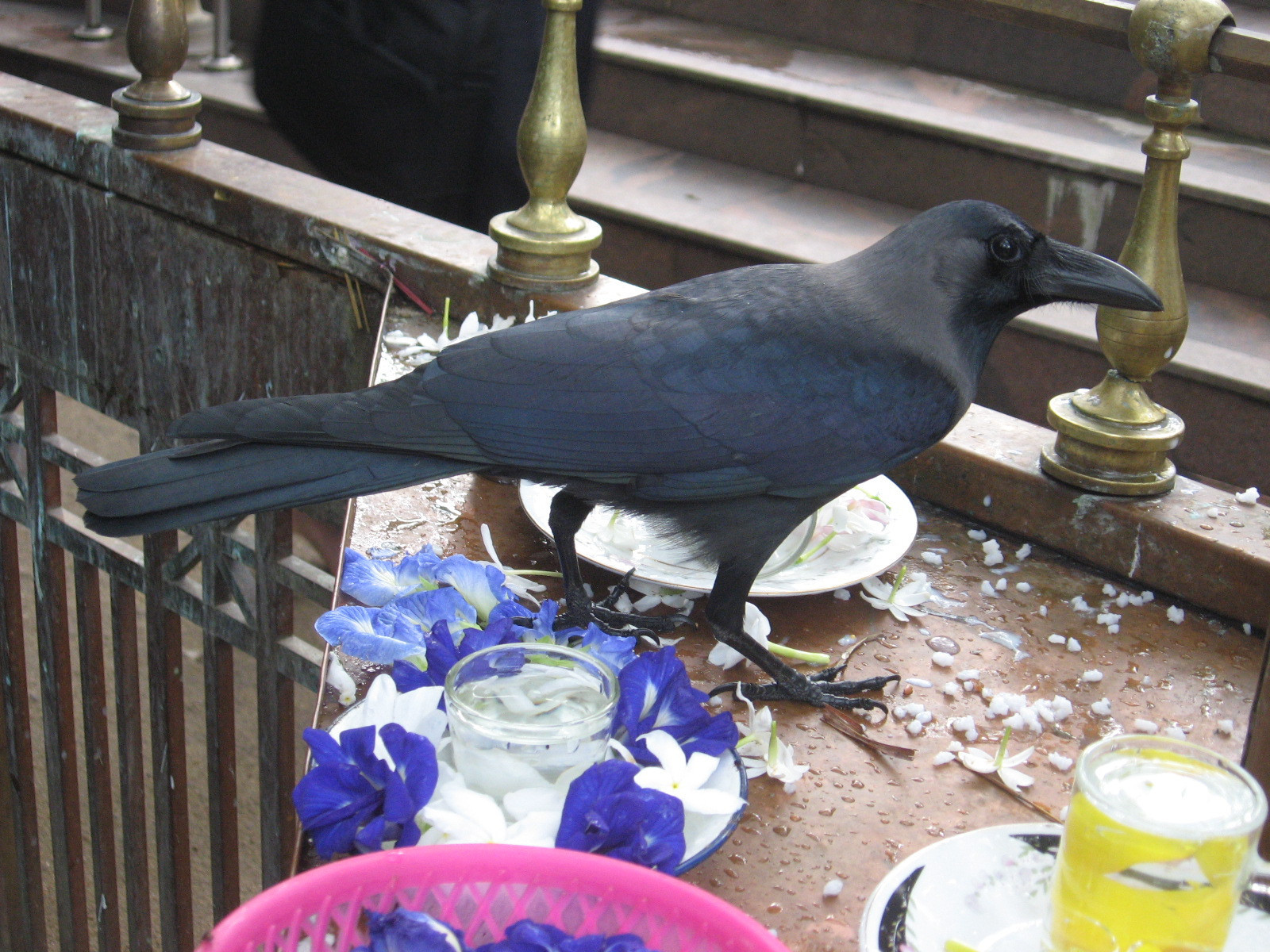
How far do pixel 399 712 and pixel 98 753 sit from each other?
229 cm

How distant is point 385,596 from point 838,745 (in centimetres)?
52

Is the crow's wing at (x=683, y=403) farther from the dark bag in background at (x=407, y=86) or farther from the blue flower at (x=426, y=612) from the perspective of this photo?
the dark bag in background at (x=407, y=86)

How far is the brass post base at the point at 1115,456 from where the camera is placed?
1.83 meters

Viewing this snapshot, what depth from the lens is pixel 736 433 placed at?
1.49m

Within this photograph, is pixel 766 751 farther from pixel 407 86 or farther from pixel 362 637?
pixel 407 86

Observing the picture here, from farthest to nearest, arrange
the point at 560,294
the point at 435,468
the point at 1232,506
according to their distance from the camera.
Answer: the point at 560,294 → the point at 1232,506 → the point at 435,468

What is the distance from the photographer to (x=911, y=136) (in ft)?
12.7

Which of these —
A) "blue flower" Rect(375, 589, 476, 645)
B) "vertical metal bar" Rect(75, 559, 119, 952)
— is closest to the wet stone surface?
"blue flower" Rect(375, 589, 476, 645)

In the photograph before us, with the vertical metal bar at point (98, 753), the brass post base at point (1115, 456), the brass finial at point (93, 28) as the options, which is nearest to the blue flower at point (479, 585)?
the brass post base at point (1115, 456)

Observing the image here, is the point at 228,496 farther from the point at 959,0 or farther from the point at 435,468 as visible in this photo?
the point at 959,0

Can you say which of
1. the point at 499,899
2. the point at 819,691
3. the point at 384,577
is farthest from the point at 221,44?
the point at 499,899

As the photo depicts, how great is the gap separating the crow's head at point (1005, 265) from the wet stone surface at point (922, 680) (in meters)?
0.39

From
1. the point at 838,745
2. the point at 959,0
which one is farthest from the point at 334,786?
the point at 959,0

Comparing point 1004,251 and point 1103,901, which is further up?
point 1004,251
